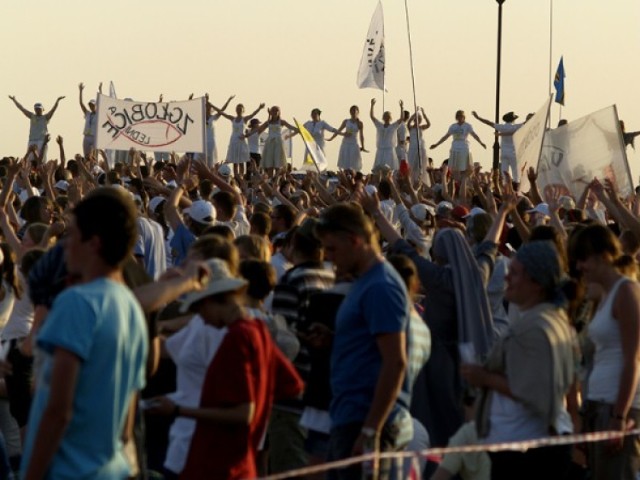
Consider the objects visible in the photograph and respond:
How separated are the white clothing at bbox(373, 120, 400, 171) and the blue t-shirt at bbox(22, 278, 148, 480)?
29.6 meters

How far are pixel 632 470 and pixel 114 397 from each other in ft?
12.5

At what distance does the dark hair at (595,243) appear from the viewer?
26.6ft

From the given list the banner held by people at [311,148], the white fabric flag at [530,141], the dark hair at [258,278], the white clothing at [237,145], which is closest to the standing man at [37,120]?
the white clothing at [237,145]

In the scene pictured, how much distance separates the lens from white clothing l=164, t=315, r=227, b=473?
6930 mm

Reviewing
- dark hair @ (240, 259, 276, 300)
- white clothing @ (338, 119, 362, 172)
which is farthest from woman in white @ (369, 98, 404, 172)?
dark hair @ (240, 259, 276, 300)

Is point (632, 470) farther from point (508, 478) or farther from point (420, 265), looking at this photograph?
point (420, 265)

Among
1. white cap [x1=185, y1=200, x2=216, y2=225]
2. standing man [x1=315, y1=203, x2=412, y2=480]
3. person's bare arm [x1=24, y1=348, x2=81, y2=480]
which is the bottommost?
person's bare arm [x1=24, y1=348, x2=81, y2=480]

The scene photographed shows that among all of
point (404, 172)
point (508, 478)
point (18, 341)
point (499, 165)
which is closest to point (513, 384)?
point (508, 478)

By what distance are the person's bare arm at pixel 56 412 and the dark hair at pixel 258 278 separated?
124 inches

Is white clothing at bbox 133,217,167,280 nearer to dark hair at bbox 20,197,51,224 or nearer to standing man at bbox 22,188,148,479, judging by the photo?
dark hair at bbox 20,197,51,224

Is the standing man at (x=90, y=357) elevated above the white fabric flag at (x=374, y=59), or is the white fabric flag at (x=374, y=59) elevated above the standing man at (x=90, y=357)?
the white fabric flag at (x=374, y=59)

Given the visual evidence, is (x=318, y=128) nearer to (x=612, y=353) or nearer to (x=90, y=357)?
(x=612, y=353)

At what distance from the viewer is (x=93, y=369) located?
5215 millimetres

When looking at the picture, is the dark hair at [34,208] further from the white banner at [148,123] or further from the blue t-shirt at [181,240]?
the white banner at [148,123]
